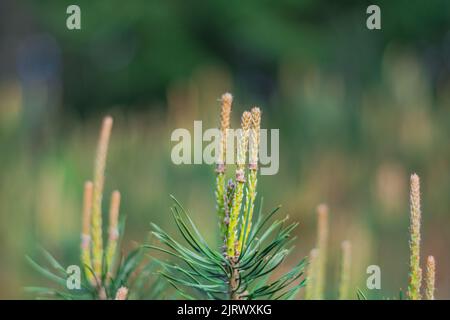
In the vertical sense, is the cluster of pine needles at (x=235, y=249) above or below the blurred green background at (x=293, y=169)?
below

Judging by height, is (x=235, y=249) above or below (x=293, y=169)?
below

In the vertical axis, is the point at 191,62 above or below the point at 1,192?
above

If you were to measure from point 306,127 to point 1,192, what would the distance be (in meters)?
0.65

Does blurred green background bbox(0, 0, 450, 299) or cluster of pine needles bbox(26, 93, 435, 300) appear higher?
blurred green background bbox(0, 0, 450, 299)

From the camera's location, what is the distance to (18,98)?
1.02 metres

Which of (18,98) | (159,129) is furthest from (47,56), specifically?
(18,98)

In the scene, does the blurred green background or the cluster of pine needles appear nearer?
the cluster of pine needles

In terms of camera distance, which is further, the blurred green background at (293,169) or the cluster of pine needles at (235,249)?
the blurred green background at (293,169)

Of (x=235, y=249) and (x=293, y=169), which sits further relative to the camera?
(x=293, y=169)

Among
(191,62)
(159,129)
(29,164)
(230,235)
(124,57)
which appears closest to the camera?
(230,235)

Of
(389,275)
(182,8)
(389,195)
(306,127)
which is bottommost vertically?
(389,275)

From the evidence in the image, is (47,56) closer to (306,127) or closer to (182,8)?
(182,8)

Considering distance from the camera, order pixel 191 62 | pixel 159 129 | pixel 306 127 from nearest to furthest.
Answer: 1. pixel 306 127
2. pixel 159 129
3. pixel 191 62

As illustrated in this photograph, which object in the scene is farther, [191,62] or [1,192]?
[191,62]
